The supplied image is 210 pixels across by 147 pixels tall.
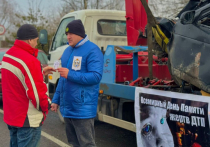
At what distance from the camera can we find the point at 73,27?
2.96 metres

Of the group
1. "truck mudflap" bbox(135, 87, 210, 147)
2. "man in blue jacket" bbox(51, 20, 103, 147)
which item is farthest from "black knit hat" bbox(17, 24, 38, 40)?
"truck mudflap" bbox(135, 87, 210, 147)

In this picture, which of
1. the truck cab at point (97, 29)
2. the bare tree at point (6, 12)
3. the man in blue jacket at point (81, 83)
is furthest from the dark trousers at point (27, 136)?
the bare tree at point (6, 12)

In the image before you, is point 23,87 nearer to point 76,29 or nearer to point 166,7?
point 76,29

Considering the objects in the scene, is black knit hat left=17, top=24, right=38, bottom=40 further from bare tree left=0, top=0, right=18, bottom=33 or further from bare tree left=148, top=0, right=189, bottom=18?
bare tree left=0, top=0, right=18, bottom=33

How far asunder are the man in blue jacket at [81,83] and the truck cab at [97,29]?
2346 mm

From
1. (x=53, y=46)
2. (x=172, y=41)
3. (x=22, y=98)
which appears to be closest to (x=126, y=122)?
(x=172, y=41)

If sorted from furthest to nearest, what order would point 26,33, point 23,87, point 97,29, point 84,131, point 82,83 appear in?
point 97,29 < point 84,131 < point 82,83 < point 26,33 < point 23,87

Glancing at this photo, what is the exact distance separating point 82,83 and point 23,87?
0.60 m

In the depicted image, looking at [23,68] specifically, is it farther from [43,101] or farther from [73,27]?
[73,27]

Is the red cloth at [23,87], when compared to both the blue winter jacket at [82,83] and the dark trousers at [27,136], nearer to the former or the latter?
the dark trousers at [27,136]

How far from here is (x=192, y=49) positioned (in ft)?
8.59

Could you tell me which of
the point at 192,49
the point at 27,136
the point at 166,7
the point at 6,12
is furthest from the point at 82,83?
the point at 6,12

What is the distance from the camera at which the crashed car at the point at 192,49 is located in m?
2.48

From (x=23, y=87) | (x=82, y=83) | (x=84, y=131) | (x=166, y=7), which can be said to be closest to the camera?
(x=23, y=87)
